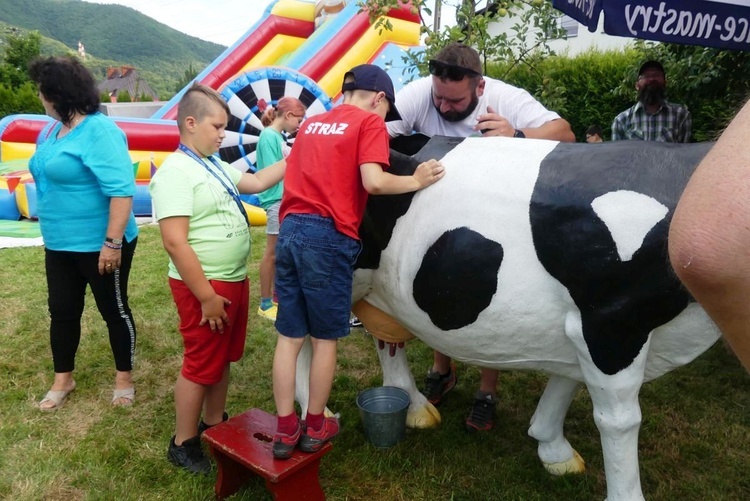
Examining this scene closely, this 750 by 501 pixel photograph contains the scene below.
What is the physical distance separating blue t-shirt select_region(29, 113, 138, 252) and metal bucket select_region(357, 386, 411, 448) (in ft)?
5.15

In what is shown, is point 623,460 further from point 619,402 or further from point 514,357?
point 514,357

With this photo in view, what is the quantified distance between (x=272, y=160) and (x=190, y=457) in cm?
238

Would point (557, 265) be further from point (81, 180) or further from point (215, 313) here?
point (81, 180)

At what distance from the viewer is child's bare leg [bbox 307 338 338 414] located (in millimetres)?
2242

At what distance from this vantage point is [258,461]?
2.16 meters

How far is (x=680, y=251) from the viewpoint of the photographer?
26.2 inches

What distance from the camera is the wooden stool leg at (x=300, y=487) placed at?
2146mm

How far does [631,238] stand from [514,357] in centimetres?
59

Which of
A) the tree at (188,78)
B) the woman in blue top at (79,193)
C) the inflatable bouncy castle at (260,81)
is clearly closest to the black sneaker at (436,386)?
the woman in blue top at (79,193)

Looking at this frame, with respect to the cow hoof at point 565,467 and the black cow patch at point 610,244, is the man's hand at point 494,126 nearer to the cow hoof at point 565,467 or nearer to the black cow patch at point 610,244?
the black cow patch at point 610,244

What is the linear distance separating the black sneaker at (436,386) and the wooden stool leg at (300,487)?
1101 millimetres

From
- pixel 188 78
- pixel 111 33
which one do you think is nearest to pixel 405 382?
pixel 188 78

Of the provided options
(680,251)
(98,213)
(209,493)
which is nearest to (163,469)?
(209,493)

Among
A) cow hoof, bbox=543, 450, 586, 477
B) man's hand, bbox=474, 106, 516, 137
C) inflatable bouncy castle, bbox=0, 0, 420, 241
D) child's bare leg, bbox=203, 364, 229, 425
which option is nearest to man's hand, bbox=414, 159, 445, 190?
man's hand, bbox=474, 106, 516, 137
